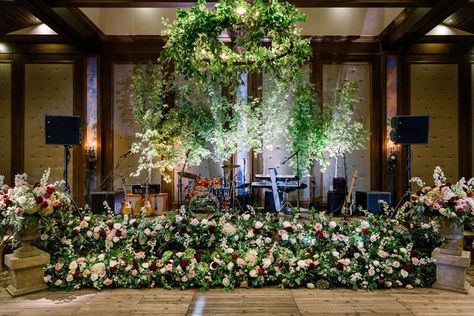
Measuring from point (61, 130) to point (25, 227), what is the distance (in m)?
2.02

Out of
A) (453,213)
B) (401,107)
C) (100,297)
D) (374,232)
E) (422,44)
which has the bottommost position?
(100,297)

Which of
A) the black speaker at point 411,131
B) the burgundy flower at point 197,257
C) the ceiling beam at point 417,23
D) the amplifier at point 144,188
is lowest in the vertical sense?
the burgundy flower at point 197,257

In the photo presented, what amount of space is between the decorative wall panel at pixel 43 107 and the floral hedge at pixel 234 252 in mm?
4628

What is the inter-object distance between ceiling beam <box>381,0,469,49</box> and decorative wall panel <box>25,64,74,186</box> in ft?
23.2

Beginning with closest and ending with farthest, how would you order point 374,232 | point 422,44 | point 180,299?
1. point 180,299
2. point 374,232
3. point 422,44

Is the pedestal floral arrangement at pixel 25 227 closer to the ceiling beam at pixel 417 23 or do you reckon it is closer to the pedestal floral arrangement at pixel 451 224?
the pedestal floral arrangement at pixel 451 224

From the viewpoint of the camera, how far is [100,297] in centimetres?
339

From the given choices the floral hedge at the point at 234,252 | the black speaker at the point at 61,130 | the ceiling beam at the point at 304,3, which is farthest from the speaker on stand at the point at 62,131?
the ceiling beam at the point at 304,3

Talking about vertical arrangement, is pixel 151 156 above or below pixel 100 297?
above

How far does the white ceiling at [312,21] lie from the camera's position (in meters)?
8.14

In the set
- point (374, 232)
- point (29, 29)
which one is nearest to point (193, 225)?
point (374, 232)

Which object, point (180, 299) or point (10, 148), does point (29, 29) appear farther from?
point (180, 299)

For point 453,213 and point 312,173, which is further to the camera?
point 312,173

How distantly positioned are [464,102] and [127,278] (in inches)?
314
